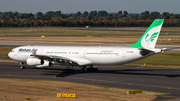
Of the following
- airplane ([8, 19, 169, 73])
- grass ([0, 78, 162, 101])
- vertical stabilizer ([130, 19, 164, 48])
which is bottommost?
grass ([0, 78, 162, 101])

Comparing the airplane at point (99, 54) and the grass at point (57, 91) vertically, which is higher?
the airplane at point (99, 54)

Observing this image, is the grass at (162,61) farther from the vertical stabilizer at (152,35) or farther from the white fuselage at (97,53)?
the white fuselage at (97,53)

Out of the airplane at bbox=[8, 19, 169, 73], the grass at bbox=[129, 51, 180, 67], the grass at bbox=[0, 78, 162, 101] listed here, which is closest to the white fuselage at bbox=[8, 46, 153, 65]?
the airplane at bbox=[8, 19, 169, 73]

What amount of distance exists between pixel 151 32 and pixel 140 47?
2.77 metres

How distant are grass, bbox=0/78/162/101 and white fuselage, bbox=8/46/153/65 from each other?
28.7 ft

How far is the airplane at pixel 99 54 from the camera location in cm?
3866

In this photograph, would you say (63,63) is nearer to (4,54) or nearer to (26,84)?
(26,84)

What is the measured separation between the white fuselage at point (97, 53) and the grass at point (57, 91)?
8752mm

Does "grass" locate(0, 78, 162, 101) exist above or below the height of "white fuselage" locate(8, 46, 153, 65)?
below

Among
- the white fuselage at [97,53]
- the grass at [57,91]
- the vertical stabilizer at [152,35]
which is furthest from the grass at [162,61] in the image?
the grass at [57,91]

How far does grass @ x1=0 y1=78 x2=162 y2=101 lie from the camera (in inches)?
990

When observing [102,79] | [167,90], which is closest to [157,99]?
[167,90]

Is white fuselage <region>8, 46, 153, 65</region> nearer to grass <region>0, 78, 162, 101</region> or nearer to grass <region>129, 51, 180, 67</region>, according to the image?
grass <region>0, 78, 162, 101</region>

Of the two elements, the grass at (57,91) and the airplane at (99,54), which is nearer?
the grass at (57,91)
